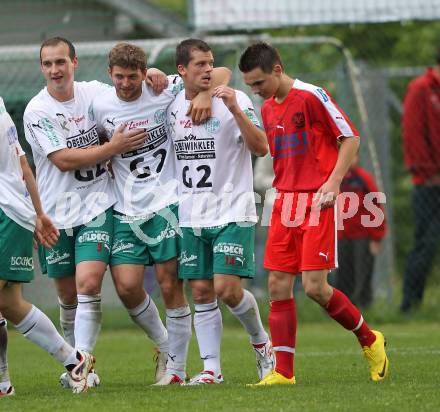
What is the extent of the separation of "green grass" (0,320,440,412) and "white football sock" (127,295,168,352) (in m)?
0.29

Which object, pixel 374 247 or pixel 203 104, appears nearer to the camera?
pixel 203 104

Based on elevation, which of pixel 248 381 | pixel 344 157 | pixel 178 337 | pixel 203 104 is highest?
pixel 203 104

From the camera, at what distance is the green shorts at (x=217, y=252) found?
777 cm

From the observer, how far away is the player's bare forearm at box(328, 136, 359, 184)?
735 centimetres

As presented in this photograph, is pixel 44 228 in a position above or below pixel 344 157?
below

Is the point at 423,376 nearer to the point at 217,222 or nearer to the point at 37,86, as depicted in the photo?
the point at 217,222

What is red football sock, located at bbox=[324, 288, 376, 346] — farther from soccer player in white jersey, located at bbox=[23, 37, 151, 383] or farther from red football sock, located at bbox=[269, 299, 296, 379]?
soccer player in white jersey, located at bbox=[23, 37, 151, 383]

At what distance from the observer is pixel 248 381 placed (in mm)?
8102

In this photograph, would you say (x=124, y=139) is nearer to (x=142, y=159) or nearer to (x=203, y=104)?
(x=142, y=159)

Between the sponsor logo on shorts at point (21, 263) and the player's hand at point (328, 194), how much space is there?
1771mm

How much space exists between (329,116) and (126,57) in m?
1.34


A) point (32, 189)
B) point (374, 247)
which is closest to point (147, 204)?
point (32, 189)

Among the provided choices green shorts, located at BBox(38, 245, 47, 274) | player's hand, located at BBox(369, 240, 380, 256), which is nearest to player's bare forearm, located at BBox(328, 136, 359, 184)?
green shorts, located at BBox(38, 245, 47, 274)

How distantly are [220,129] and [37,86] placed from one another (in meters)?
5.26
